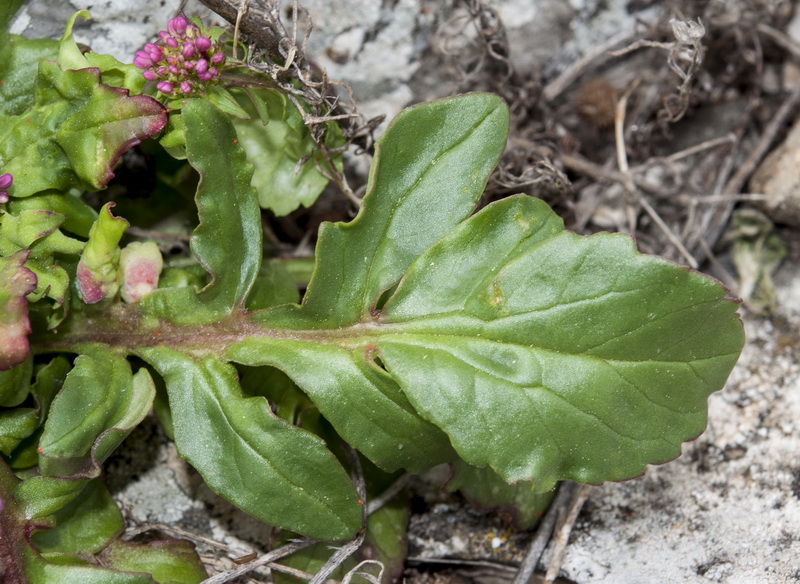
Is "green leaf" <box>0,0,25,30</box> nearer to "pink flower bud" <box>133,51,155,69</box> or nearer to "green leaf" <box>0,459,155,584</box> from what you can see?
"pink flower bud" <box>133,51,155,69</box>

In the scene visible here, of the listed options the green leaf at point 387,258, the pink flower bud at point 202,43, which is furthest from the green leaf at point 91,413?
the pink flower bud at point 202,43

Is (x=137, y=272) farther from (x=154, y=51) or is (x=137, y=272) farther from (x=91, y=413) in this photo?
(x=154, y=51)

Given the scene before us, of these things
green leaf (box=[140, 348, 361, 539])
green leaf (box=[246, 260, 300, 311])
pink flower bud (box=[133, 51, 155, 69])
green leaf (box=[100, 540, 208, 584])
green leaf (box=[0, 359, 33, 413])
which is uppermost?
pink flower bud (box=[133, 51, 155, 69])

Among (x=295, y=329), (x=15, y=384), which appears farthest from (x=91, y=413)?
(x=295, y=329)

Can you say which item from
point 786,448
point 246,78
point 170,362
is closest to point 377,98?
point 246,78

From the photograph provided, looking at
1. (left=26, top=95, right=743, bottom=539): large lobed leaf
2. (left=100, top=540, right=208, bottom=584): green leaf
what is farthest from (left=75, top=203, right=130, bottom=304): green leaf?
(left=100, top=540, right=208, bottom=584): green leaf

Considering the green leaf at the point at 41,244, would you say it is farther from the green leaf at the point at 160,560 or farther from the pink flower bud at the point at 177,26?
the green leaf at the point at 160,560
